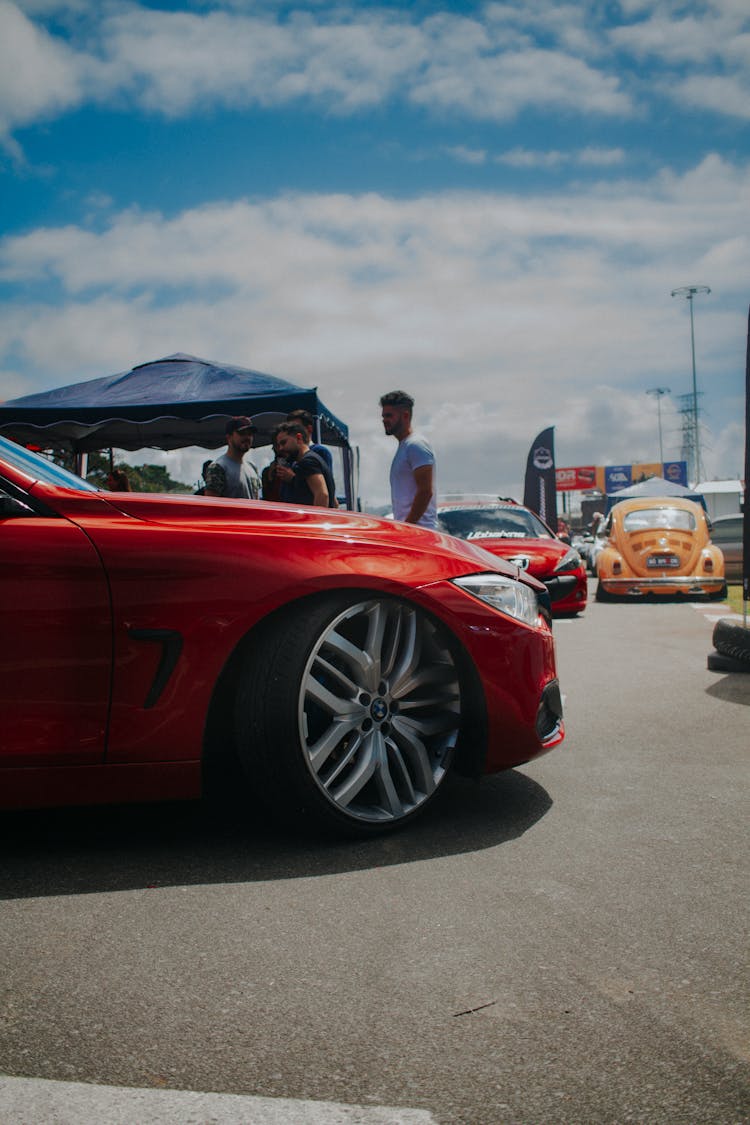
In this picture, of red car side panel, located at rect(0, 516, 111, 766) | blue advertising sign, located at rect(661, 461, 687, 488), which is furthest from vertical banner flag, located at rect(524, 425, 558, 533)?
blue advertising sign, located at rect(661, 461, 687, 488)

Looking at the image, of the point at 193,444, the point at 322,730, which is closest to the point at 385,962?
the point at 322,730

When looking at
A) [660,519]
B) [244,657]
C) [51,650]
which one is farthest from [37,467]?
[660,519]

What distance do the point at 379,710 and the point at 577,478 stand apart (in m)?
95.1

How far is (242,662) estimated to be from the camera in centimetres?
301

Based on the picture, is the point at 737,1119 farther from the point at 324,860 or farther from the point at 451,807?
the point at 451,807

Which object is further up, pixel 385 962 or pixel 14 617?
pixel 14 617

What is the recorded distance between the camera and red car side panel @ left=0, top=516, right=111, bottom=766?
9.09ft

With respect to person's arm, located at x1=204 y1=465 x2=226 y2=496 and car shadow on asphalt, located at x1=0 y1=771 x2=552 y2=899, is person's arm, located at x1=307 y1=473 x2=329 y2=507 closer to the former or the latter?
person's arm, located at x1=204 y1=465 x2=226 y2=496

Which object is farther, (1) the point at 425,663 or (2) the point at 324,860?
(1) the point at 425,663

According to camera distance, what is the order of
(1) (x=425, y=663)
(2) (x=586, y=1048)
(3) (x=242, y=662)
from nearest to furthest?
(2) (x=586, y=1048)
(3) (x=242, y=662)
(1) (x=425, y=663)

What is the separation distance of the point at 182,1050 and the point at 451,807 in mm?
1769

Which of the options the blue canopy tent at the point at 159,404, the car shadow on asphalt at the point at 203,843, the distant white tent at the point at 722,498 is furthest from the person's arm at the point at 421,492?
the distant white tent at the point at 722,498

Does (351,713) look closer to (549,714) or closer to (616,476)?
(549,714)

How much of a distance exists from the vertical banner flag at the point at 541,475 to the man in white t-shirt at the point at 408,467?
22757mm
